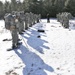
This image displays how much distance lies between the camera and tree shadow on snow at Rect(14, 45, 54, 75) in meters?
9.78

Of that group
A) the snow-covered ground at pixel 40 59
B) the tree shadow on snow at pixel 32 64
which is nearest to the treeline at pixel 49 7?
the snow-covered ground at pixel 40 59

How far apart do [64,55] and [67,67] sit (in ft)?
5.83

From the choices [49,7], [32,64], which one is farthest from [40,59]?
[49,7]

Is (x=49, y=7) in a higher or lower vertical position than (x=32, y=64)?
higher

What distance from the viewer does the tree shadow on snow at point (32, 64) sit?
32.1 ft

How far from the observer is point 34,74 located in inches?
374

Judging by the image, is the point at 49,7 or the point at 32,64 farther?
the point at 49,7

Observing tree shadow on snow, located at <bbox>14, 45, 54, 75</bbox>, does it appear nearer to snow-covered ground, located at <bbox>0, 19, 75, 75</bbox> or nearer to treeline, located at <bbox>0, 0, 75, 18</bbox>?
snow-covered ground, located at <bbox>0, 19, 75, 75</bbox>

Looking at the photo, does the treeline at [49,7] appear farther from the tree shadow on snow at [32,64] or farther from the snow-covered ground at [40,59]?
the tree shadow on snow at [32,64]

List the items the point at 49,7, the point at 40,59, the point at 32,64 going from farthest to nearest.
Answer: the point at 49,7
the point at 40,59
the point at 32,64

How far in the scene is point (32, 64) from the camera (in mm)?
10656

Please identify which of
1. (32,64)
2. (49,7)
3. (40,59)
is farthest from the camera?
(49,7)

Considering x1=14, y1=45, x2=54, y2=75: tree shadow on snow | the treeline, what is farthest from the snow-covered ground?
the treeline

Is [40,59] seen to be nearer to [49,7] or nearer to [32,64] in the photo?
[32,64]
